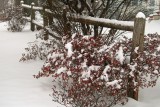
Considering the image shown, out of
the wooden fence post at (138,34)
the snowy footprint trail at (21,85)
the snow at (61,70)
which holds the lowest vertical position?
the snowy footprint trail at (21,85)

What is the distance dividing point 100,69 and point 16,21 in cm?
1041

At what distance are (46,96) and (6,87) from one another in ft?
2.90

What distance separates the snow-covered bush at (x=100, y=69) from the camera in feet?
15.3

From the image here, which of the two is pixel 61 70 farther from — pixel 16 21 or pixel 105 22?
pixel 16 21

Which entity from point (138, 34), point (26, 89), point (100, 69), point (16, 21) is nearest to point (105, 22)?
point (138, 34)

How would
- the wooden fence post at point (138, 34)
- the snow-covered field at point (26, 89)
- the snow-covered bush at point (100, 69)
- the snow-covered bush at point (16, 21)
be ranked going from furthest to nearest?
the snow-covered bush at point (16, 21) → the snow-covered field at point (26, 89) → the wooden fence post at point (138, 34) → the snow-covered bush at point (100, 69)

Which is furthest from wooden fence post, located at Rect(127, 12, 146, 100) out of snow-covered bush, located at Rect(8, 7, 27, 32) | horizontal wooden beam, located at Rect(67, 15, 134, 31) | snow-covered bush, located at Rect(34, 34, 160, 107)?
Answer: snow-covered bush, located at Rect(8, 7, 27, 32)

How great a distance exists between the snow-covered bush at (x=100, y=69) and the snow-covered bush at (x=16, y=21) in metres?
9.62

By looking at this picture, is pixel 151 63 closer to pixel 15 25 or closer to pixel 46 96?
pixel 46 96

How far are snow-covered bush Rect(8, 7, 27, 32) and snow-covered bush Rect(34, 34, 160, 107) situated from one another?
962 centimetres

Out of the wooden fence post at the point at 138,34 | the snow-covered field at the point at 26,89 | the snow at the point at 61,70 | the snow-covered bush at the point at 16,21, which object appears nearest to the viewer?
the wooden fence post at the point at 138,34

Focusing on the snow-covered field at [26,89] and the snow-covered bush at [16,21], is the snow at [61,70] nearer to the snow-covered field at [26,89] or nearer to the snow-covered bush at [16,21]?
the snow-covered field at [26,89]

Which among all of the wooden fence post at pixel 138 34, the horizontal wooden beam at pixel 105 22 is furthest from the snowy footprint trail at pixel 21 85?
the wooden fence post at pixel 138 34

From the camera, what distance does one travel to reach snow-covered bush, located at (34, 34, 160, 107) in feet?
15.3
